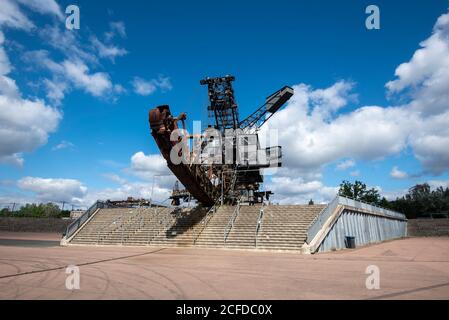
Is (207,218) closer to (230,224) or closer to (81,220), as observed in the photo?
(230,224)

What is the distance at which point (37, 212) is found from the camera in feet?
282

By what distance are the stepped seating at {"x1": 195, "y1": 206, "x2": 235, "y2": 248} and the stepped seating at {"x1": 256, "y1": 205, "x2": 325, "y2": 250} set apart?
3.08m

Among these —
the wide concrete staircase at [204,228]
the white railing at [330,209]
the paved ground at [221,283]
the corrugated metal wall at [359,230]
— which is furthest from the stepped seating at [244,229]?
the paved ground at [221,283]

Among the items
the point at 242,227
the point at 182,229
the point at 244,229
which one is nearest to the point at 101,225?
the point at 182,229

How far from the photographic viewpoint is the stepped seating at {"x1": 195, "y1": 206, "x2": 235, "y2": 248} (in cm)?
2347

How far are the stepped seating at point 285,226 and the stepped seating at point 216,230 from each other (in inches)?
121

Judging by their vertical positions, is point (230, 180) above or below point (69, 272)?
above

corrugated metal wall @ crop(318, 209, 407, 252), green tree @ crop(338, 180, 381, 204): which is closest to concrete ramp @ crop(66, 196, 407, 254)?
corrugated metal wall @ crop(318, 209, 407, 252)

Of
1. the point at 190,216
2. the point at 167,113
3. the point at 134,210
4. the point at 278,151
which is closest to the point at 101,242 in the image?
the point at 134,210

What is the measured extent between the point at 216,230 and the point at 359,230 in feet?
42.4

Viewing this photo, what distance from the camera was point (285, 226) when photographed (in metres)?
23.5

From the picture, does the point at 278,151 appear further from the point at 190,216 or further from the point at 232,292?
the point at 232,292
